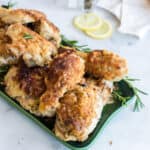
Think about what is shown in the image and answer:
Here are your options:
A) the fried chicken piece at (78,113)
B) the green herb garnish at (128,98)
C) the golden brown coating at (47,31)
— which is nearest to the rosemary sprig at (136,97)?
the green herb garnish at (128,98)

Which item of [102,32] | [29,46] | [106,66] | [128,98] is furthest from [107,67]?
[102,32]

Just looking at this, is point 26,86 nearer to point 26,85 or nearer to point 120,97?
point 26,85

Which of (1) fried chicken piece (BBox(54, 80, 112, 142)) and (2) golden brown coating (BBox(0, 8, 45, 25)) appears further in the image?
(2) golden brown coating (BBox(0, 8, 45, 25))

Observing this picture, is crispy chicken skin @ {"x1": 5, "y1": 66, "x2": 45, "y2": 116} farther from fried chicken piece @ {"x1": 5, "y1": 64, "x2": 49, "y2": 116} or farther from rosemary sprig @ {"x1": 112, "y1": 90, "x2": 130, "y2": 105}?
rosemary sprig @ {"x1": 112, "y1": 90, "x2": 130, "y2": 105}

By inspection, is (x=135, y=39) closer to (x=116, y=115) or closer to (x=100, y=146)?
(x=116, y=115)

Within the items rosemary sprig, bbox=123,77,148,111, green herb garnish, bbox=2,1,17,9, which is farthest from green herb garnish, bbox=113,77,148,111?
green herb garnish, bbox=2,1,17,9

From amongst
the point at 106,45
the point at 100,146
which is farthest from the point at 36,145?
the point at 106,45

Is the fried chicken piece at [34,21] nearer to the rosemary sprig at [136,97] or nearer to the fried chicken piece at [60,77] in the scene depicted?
the fried chicken piece at [60,77]
